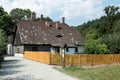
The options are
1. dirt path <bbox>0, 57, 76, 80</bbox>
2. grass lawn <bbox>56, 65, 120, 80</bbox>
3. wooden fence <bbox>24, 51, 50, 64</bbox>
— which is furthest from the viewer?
wooden fence <bbox>24, 51, 50, 64</bbox>

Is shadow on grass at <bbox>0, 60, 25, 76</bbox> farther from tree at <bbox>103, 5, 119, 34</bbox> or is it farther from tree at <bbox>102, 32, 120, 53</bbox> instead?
tree at <bbox>103, 5, 119, 34</bbox>

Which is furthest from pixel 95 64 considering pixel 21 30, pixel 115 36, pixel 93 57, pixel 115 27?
pixel 115 27

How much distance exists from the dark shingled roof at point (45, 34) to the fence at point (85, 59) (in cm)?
1765

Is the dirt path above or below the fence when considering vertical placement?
below

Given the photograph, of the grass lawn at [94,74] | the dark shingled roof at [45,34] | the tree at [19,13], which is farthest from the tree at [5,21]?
the grass lawn at [94,74]

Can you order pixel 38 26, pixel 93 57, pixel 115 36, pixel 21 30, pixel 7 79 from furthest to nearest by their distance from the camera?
1. pixel 38 26
2. pixel 21 30
3. pixel 115 36
4. pixel 93 57
5. pixel 7 79

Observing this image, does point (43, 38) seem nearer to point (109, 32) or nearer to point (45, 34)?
point (45, 34)

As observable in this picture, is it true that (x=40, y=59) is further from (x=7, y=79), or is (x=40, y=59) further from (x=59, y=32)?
(x=59, y=32)

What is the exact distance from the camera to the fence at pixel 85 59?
32750 millimetres

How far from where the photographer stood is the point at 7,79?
1831 centimetres

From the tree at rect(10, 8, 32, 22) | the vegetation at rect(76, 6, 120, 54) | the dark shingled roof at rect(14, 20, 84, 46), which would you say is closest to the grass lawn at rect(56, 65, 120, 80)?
the vegetation at rect(76, 6, 120, 54)

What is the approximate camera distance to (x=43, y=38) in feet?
182

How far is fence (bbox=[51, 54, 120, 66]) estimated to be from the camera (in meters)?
32.8

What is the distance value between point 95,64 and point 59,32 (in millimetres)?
26514
